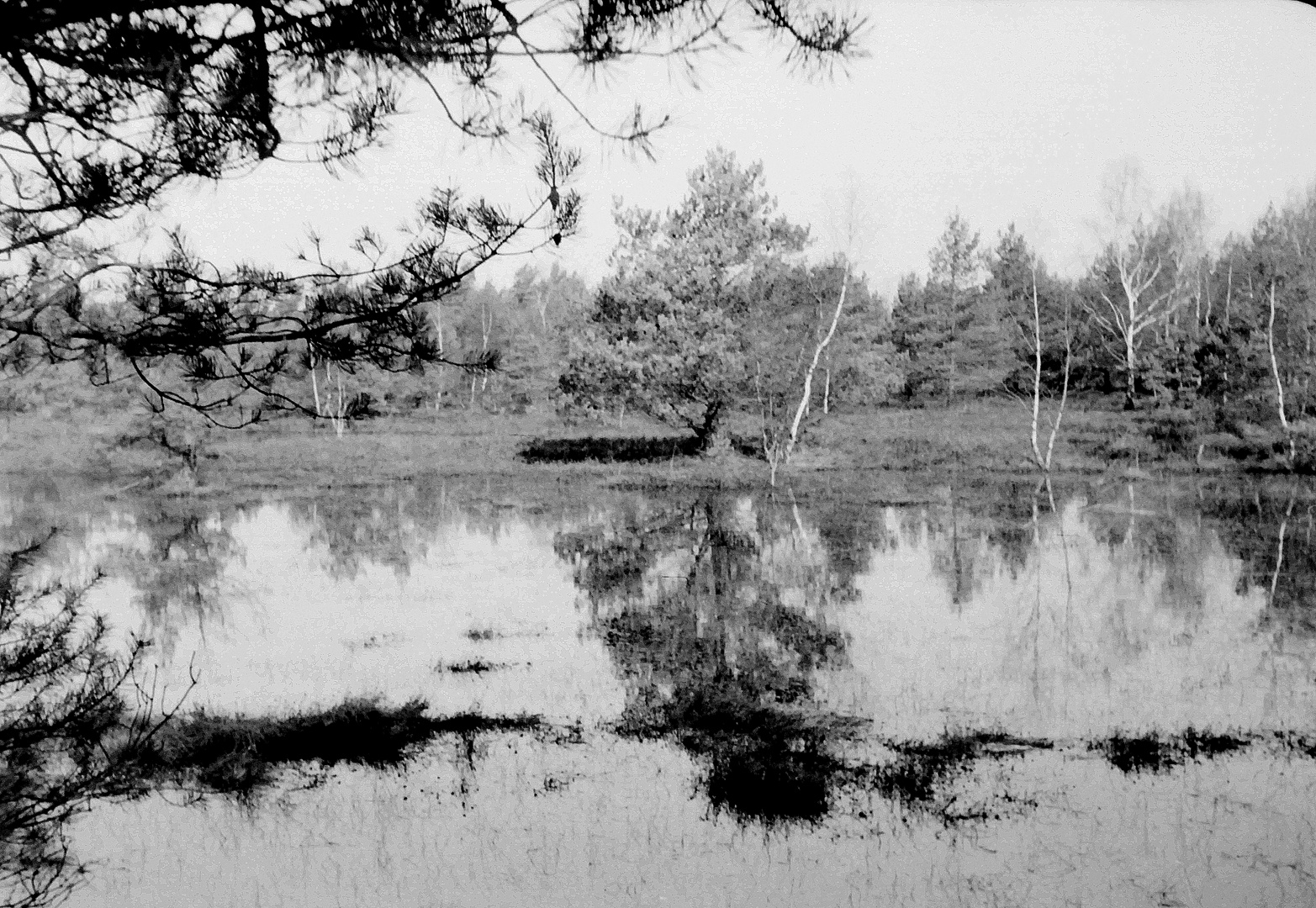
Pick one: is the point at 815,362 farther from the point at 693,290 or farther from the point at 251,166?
the point at 251,166

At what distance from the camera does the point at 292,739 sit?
21.3 ft

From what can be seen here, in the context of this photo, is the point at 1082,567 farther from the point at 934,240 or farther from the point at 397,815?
the point at 934,240

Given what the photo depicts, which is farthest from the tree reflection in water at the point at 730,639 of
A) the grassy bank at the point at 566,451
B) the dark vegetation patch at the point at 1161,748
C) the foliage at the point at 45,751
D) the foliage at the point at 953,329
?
the foliage at the point at 953,329

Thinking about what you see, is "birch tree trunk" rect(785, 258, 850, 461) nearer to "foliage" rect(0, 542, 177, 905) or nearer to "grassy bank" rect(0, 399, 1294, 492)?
"grassy bank" rect(0, 399, 1294, 492)

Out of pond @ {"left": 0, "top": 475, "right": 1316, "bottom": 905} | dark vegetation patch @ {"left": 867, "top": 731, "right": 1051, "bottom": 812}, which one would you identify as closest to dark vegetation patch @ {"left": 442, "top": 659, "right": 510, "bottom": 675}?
pond @ {"left": 0, "top": 475, "right": 1316, "bottom": 905}

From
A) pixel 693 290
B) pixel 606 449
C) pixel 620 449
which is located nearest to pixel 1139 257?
pixel 693 290

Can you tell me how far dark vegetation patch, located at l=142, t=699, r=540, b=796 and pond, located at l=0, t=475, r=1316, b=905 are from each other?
179mm

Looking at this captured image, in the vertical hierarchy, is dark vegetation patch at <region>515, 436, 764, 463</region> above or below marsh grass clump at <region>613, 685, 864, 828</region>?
above

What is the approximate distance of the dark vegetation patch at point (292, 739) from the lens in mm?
5945

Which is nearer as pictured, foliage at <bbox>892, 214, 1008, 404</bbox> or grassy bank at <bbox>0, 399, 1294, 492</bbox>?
grassy bank at <bbox>0, 399, 1294, 492</bbox>

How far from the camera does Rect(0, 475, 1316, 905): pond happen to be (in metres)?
4.69

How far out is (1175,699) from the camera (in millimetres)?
6859

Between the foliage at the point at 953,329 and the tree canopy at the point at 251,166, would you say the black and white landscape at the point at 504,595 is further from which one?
the foliage at the point at 953,329

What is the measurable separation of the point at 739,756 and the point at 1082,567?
283 inches
